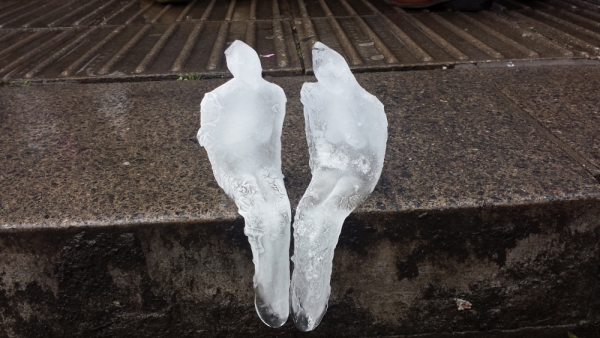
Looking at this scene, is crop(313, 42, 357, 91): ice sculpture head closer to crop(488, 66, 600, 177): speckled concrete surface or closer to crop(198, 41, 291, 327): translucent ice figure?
crop(198, 41, 291, 327): translucent ice figure

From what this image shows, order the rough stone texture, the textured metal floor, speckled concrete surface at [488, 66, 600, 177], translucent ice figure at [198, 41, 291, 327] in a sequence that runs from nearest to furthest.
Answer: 1. translucent ice figure at [198, 41, 291, 327]
2. the rough stone texture
3. speckled concrete surface at [488, 66, 600, 177]
4. the textured metal floor

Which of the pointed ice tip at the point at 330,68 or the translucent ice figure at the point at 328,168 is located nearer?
the translucent ice figure at the point at 328,168

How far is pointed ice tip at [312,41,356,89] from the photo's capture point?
5.03 ft

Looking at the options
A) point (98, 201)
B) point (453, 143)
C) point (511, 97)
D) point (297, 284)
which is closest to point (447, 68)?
point (511, 97)

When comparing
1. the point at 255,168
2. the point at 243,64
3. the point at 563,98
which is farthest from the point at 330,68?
the point at 563,98

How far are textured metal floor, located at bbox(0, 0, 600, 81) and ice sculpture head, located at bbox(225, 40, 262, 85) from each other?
39.2 inches

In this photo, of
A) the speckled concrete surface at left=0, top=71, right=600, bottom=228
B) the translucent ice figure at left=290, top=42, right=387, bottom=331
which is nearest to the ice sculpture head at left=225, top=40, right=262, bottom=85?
the translucent ice figure at left=290, top=42, right=387, bottom=331

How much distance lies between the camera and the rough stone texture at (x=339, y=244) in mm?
1505

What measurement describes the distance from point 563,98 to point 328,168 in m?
1.31

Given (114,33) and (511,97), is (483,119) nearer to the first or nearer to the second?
(511,97)

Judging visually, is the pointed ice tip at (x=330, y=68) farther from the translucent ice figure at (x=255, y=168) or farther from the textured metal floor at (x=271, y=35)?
the textured metal floor at (x=271, y=35)

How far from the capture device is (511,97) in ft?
7.14

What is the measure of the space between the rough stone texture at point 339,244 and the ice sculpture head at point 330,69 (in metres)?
0.34

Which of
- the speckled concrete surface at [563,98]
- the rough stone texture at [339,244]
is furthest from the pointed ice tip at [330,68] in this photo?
the speckled concrete surface at [563,98]
